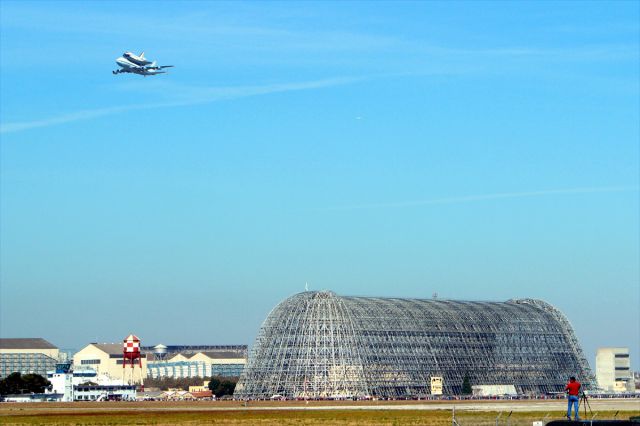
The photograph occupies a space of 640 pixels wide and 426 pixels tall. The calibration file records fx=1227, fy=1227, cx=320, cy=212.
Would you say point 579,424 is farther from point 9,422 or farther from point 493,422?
point 9,422

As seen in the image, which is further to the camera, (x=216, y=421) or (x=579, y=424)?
(x=216, y=421)

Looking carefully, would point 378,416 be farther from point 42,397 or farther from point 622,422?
point 42,397

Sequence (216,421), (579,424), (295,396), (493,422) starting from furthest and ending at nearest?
(295,396), (216,421), (493,422), (579,424)

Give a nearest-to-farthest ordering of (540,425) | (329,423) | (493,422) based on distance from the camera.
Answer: (540,425)
(493,422)
(329,423)

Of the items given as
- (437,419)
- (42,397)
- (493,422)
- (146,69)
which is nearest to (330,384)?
(42,397)

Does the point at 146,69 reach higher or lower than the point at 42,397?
higher

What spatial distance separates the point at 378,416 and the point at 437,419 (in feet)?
37.4

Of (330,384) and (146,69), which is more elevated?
(146,69)

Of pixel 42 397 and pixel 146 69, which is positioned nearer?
pixel 146 69

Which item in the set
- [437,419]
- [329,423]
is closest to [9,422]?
[329,423]

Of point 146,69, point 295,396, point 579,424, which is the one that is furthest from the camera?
point 295,396

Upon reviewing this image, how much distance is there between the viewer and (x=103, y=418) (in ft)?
350

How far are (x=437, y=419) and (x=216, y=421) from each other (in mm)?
17287

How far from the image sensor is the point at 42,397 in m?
197
